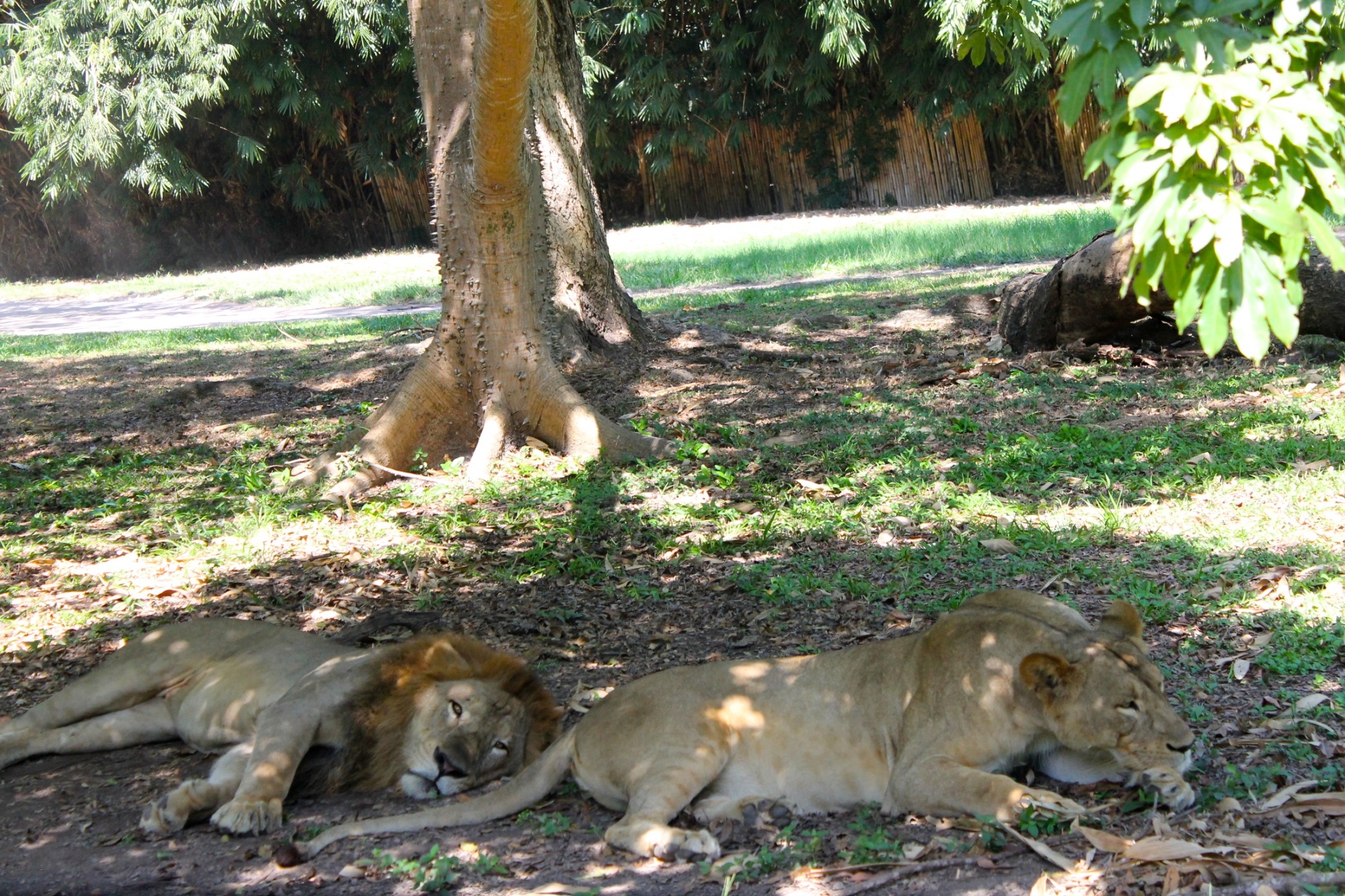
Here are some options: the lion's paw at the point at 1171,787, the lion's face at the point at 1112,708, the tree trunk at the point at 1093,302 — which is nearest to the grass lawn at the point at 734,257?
the tree trunk at the point at 1093,302

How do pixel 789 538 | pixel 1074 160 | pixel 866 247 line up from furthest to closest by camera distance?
pixel 1074 160, pixel 866 247, pixel 789 538

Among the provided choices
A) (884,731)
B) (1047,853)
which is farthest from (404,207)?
(1047,853)

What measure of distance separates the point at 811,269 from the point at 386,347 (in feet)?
23.2

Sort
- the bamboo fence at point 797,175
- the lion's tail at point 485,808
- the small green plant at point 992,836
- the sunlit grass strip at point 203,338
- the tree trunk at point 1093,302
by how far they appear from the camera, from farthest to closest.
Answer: the bamboo fence at point 797,175
the sunlit grass strip at point 203,338
the tree trunk at point 1093,302
the lion's tail at point 485,808
the small green plant at point 992,836

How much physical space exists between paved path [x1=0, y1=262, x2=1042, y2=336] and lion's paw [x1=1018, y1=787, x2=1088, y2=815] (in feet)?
38.9

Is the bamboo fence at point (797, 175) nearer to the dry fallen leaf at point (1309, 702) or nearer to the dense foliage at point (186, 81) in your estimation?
the dense foliage at point (186, 81)

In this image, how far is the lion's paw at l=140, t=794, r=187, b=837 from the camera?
12.6ft

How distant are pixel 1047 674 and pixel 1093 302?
6.44 meters

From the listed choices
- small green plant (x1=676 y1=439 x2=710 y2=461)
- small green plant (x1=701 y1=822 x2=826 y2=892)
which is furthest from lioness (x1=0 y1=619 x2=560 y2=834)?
small green plant (x1=676 y1=439 x2=710 y2=461)

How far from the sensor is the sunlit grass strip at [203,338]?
1337cm

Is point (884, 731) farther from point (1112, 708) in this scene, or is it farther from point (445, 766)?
point (445, 766)

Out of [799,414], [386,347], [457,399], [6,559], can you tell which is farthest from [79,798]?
[386,347]

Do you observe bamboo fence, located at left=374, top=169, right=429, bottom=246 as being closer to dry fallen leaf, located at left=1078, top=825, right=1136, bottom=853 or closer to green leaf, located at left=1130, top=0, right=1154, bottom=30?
dry fallen leaf, located at left=1078, top=825, right=1136, bottom=853

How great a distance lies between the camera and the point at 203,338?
1426cm
